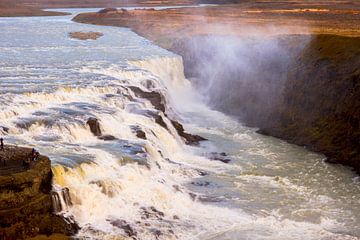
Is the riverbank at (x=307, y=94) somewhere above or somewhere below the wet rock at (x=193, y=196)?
above

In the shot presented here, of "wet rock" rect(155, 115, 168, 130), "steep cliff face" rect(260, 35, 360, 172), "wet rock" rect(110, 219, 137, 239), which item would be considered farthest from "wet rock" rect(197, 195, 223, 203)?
"wet rock" rect(155, 115, 168, 130)

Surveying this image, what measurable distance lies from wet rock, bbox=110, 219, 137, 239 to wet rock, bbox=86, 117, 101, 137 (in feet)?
24.0

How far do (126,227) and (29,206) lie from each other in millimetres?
3652

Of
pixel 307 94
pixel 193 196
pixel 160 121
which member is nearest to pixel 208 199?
pixel 193 196

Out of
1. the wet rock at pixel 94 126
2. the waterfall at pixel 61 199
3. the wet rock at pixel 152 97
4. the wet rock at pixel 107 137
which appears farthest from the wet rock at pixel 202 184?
the wet rock at pixel 152 97

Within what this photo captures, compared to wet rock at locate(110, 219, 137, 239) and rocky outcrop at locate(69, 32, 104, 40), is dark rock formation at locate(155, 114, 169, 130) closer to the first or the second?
wet rock at locate(110, 219, 137, 239)

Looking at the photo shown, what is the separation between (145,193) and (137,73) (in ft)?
56.9

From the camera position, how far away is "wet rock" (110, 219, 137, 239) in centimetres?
1950

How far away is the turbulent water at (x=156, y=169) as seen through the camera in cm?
2062

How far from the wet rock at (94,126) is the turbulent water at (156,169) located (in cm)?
40

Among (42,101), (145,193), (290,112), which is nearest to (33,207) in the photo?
(145,193)

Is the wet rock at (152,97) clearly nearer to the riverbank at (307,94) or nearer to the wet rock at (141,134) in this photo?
the riverbank at (307,94)

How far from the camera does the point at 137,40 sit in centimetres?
6022

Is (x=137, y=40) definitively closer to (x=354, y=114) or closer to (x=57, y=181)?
(x=354, y=114)
